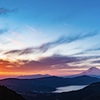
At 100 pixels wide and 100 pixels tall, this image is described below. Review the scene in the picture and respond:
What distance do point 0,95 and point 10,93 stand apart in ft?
50.1

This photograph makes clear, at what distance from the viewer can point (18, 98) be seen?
625ft

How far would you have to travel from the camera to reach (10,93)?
199 m

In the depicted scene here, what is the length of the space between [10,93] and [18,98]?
1251 cm

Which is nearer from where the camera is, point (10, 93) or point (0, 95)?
point (0, 95)

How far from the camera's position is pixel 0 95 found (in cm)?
18525

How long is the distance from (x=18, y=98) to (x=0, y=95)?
16.1 m
